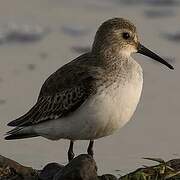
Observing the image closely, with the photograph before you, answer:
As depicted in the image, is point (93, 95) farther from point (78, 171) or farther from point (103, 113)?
point (78, 171)

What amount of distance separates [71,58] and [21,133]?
9.44 feet

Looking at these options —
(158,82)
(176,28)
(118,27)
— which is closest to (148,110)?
(158,82)

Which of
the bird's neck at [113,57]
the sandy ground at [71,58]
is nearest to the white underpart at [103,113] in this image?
the bird's neck at [113,57]

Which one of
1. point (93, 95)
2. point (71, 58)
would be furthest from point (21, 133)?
point (71, 58)

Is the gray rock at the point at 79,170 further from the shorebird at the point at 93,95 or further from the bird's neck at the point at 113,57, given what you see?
the bird's neck at the point at 113,57

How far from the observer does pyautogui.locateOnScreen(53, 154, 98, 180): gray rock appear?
344 inches

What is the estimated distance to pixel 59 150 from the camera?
10109mm

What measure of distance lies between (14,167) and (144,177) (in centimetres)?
107

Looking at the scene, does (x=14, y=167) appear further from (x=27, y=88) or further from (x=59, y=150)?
(x=27, y=88)

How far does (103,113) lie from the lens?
8953 mm

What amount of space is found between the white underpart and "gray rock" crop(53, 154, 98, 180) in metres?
0.31

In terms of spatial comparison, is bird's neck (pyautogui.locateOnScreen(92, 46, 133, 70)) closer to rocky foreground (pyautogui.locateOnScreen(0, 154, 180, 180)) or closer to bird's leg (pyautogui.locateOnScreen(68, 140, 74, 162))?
bird's leg (pyautogui.locateOnScreen(68, 140, 74, 162))

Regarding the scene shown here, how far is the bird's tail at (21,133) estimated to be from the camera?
31.3 feet

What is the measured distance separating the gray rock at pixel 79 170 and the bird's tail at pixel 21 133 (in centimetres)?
79
